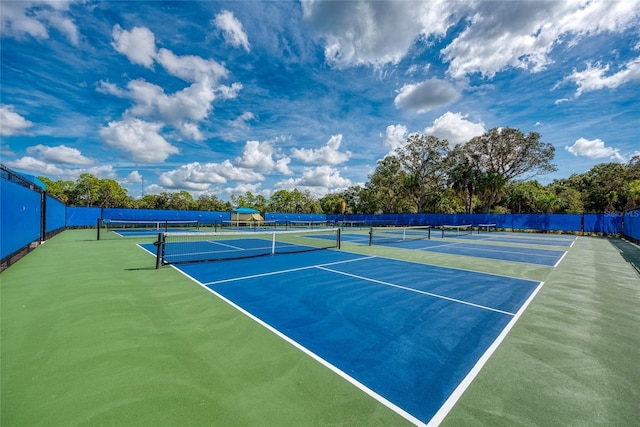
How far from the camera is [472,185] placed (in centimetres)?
4219

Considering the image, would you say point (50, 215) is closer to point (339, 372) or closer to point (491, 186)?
point (339, 372)

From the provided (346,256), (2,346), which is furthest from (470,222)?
(2,346)

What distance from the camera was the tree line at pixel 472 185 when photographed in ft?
128

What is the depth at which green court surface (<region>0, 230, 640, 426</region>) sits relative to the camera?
2602 millimetres

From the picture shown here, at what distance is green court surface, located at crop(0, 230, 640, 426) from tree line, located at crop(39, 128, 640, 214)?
3141 centimetres

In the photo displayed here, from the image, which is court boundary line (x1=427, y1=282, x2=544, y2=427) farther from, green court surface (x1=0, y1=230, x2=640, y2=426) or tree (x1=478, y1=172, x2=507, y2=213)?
tree (x1=478, y1=172, x2=507, y2=213)

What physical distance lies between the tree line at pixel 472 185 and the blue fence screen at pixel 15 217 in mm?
20586

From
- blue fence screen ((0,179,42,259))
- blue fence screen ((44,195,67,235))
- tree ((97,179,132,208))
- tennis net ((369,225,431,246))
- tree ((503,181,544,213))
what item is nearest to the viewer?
blue fence screen ((0,179,42,259))

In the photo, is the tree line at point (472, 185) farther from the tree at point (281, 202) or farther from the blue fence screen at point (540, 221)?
the tree at point (281, 202)

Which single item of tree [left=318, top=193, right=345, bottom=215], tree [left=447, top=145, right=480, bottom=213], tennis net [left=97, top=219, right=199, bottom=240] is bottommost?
tennis net [left=97, top=219, right=199, bottom=240]

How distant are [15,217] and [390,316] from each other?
40.4 feet

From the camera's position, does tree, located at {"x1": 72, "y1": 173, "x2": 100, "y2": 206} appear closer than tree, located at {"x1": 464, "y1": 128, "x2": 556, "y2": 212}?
No

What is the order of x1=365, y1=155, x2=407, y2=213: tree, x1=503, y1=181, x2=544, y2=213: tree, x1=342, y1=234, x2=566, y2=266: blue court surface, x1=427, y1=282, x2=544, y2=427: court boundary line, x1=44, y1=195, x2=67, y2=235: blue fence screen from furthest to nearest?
x1=365, y1=155, x2=407, y2=213: tree → x1=503, y1=181, x2=544, y2=213: tree → x1=44, y1=195, x2=67, y2=235: blue fence screen → x1=342, y1=234, x2=566, y2=266: blue court surface → x1=427, y1=282, x2=544, y2=427: court boundary line

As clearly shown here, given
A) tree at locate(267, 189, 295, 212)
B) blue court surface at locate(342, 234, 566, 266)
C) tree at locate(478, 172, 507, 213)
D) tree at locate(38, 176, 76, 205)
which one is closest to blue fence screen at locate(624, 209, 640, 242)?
blue court surface at locate(342, 234, 566, 266)
